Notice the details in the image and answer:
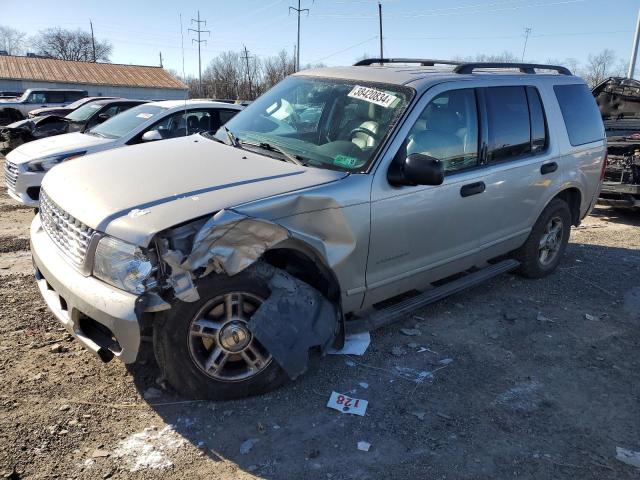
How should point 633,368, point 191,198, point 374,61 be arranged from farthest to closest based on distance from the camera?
point 374,61 < point 633,368 < point 191,198

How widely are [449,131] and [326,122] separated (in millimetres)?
948

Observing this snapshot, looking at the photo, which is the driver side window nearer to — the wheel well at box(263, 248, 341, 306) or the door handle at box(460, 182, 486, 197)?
the door handle at box(460, 182, 486, 197)

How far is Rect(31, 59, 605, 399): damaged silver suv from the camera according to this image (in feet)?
9.10

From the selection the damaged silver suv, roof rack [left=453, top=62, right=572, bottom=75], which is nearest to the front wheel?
the damaged silver suv

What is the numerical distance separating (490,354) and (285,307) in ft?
5.81

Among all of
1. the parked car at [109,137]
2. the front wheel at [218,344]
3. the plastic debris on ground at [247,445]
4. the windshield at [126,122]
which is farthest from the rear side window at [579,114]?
the windshield at [126,122]

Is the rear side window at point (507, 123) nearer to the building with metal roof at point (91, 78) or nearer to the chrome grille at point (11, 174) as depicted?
the chrome grille at point (11, 174)

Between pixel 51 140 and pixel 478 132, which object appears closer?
pixel 478 132

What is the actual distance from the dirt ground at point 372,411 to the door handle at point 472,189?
A: 1.14 m

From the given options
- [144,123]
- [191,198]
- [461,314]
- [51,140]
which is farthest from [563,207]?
[51,140]

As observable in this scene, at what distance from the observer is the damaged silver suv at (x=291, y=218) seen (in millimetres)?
2773

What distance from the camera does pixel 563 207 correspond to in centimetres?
543

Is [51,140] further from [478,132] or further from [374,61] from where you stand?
[478,132]

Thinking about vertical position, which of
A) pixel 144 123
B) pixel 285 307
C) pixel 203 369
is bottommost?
pixel 203 369
